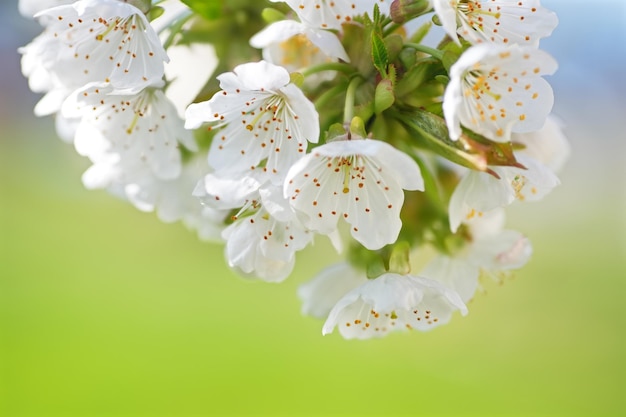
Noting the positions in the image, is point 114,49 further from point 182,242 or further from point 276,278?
point 182,242

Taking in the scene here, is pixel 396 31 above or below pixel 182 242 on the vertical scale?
above

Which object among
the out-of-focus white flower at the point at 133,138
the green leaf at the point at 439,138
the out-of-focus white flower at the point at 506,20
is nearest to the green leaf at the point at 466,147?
the green leaf at the point at 439,138

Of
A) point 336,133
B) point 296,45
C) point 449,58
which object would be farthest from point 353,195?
point 296,45

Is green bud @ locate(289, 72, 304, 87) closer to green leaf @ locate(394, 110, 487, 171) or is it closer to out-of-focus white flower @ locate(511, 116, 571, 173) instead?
green leaf @ locate(394, 110, 487, 171)

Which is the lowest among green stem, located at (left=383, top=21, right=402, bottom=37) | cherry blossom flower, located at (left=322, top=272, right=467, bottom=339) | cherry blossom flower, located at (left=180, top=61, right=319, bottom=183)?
cherry blossom flower, located at (left=322, top=272, right=467, bottom=339)

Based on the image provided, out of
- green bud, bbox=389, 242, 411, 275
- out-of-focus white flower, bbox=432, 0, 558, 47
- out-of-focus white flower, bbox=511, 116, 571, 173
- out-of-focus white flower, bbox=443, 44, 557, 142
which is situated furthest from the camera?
out-of-focus white flower, bbox=511, 116, 571, 173

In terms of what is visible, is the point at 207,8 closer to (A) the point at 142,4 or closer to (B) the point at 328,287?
(A) the point at 142,4

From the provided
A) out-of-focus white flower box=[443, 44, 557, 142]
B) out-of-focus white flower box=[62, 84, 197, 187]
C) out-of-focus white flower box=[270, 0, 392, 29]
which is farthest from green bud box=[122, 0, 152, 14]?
out-of-focus white flower box=[443, 44, 557, 142]

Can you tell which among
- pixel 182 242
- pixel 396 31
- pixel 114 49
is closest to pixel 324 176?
pixel 396 31
